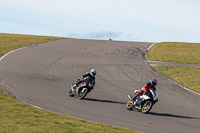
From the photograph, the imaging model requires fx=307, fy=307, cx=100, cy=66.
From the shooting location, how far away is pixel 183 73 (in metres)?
30.7

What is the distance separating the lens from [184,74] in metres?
30.3

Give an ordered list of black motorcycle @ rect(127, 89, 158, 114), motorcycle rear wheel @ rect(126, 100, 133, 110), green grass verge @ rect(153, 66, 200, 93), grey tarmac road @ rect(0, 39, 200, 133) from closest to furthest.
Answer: grey tarmac road @ rect(0, 39, 200, 133) → black motorcycle @ rect(127, 89, 158, 114) → motorcycle rear wheel @ rect(126, 100, 133, 110) → green grass verge @ rect(153, 66, 200, 93)

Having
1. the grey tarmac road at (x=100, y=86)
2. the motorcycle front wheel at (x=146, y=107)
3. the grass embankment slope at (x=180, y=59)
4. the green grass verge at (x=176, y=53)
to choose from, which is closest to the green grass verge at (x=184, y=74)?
the grass embankment slope at (x=180, y=59)

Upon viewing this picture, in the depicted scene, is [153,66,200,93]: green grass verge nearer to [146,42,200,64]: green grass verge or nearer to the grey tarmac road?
the grey tarmac road

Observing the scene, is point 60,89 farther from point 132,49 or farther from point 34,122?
point 132,49

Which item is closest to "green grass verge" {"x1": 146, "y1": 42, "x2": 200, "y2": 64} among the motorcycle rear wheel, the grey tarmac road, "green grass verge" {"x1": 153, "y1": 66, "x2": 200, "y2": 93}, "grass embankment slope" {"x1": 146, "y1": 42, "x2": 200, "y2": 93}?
"grass embankment slope" {"x1": 146, "y1": 42, "x2": 200, "y2": 93}

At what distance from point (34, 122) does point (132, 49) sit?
32066 millimetres

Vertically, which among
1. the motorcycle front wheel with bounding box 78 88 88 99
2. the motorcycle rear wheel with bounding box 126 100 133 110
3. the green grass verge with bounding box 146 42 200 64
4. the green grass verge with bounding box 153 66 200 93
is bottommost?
the motorcycle rear wheel with bounding box 126 100 133 110

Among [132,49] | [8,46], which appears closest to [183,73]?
[132,49]

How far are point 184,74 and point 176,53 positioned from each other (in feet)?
38.4

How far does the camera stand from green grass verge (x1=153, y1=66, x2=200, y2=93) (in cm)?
2677

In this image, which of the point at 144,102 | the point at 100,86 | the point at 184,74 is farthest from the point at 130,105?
the point at 184,74

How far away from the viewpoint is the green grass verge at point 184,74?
1054 inches

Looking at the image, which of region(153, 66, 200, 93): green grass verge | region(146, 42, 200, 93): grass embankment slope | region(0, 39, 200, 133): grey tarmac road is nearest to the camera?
region(0, 39, 200, 133): grey tarmac road
